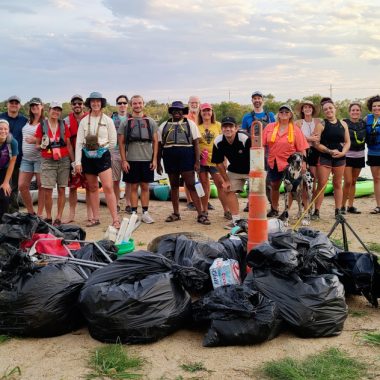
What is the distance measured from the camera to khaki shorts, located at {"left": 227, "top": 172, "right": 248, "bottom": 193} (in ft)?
22.2

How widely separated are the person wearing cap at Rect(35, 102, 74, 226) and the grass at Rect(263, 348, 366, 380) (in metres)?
4.54

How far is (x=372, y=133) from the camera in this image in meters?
7.48

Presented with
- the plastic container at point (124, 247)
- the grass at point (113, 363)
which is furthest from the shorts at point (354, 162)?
the grass at point (113, 363)

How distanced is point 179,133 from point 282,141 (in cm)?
136

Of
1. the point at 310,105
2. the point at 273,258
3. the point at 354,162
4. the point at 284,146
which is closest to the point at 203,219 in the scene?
the point at 284,146

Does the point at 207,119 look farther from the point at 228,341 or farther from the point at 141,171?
the point at 228,341

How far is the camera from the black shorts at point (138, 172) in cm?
701

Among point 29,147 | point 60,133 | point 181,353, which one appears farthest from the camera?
point 29,147

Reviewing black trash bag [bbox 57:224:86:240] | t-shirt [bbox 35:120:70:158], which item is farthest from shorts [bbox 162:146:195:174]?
black trash bag [bbox 57:224:86:240]

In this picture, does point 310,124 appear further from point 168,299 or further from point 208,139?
point 168,299

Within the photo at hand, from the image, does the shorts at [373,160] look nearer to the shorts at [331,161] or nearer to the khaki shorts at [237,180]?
the shorts at [331,161]

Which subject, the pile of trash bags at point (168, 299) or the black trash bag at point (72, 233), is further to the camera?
the black trash bag at point (72, 233)

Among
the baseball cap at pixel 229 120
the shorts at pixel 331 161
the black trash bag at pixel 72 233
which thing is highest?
the baseball cap at pixel 229 120

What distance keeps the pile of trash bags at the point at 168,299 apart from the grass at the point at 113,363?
6.3 inches
